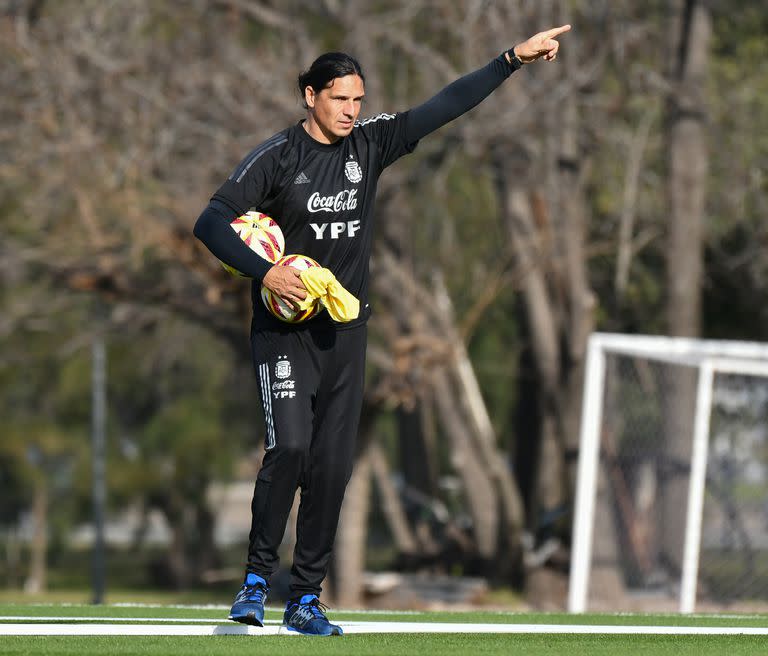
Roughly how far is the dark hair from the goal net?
903 centimetres

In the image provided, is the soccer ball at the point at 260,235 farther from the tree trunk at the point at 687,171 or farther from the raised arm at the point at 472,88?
the tree trunk at the point at 687,171

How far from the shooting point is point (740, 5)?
22156 mm

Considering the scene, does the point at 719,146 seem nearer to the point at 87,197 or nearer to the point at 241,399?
the point at 87,197

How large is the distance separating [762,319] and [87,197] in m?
10.9

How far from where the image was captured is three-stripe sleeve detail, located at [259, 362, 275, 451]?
6.31 m

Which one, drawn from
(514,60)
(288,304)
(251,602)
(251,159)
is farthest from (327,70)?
(251,602)

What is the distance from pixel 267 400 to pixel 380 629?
1.13 m

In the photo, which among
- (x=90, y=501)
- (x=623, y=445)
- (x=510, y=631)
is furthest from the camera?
(x=90, y=501)

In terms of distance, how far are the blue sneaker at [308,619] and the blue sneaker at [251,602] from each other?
0.15 metres

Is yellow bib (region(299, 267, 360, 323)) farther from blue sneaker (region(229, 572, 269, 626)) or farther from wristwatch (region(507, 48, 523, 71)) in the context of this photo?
wristwatch (region(507, 48, 523, 71))

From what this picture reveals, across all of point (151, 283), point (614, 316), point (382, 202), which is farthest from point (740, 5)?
point (151, 283)

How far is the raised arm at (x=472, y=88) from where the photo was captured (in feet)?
21.5

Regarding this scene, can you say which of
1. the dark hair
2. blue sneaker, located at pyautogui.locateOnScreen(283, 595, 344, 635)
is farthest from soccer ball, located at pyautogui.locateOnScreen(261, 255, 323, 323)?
blue sneaker, located at pyautogui.locateOnScreen(283, 595, 344, 635)

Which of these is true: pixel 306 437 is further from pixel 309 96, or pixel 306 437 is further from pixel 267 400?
pixel 309 96
